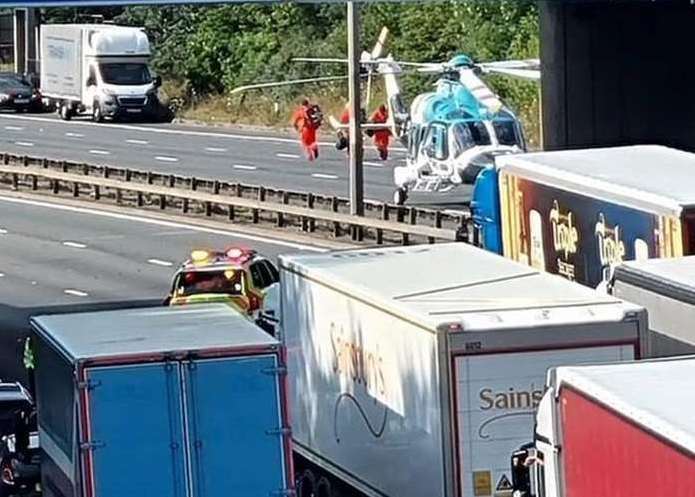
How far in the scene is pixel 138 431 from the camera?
15.8 m

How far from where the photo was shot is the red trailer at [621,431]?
1070cm

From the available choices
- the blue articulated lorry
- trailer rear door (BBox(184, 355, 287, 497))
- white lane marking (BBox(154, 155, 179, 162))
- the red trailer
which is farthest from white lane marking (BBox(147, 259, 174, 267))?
the red trailer

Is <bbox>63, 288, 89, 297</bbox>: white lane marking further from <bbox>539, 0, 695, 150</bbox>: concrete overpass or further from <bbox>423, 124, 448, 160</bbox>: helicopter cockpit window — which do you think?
<bbox>423, 124, 448, 160</bbox>: helicopter cockpit window

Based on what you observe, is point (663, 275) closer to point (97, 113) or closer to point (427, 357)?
point (427, 357)

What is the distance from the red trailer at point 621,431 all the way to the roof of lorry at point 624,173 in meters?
7.33

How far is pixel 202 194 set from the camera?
4131cm

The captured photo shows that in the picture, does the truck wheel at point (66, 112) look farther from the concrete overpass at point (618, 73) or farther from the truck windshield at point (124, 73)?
the concrete overpass at point (618, 73)

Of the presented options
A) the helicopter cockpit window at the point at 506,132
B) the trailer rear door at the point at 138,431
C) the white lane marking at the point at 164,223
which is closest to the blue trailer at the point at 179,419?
the trailer rear door at the point at 138,431

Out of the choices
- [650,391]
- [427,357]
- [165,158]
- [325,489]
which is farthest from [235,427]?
[165,158]

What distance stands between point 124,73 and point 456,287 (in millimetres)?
55343

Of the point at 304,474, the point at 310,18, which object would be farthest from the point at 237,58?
the point at 304,474

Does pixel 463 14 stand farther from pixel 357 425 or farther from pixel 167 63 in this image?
pixel 357 425

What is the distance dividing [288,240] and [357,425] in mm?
20021

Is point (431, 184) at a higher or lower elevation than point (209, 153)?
higher
